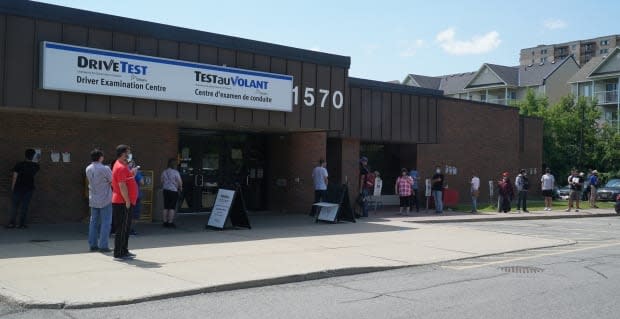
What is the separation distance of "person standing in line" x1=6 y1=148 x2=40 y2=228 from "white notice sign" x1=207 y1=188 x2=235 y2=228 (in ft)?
13.5

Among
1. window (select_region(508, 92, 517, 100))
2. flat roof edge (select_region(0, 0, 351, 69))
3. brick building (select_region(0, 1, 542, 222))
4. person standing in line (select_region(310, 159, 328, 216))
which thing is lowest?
person standing in line (select_region(310, 159, 328, 216))

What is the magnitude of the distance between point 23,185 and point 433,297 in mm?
9795

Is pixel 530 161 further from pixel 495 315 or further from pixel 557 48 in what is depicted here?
pixel 557 48

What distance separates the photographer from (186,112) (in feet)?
48.8

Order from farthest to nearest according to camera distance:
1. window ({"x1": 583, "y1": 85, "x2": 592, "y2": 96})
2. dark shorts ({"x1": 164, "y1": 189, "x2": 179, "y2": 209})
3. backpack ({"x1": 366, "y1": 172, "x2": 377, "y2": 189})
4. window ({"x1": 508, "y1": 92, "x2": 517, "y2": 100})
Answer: window ({"x1": 508, "y1": 92, "x2": 517, "y2": 100}) → window ({"x1": 583, "y1": 85, "x2": 592, "y2": 96}) → backpack ({"x1": 366, "y1": 172, "x2": 377, "y2": 189}) → dark shorts ({"x1": 164, "y1": 189, "x2": 179, "y2": 209})

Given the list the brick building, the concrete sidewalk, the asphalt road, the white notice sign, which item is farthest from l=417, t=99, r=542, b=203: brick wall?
the asphalt road

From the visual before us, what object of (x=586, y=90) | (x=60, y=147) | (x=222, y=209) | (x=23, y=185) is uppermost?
(x=586, y=90)

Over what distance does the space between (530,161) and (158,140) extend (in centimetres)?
2218

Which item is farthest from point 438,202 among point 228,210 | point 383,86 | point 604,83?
point 604,83

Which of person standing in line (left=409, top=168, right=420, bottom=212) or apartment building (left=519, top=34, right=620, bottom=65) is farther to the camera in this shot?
apartment building (left=519, top=34, right=620, bottom=65)

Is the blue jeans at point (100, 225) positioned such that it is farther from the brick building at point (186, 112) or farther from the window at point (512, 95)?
the window at point (512, 95)

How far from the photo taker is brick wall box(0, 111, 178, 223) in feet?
48.1

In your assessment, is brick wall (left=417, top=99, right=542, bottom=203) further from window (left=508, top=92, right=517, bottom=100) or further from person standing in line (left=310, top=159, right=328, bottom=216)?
window (left=508, top=92, right=517, bottom=100)

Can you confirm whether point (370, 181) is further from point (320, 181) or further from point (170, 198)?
point (170, 198)
